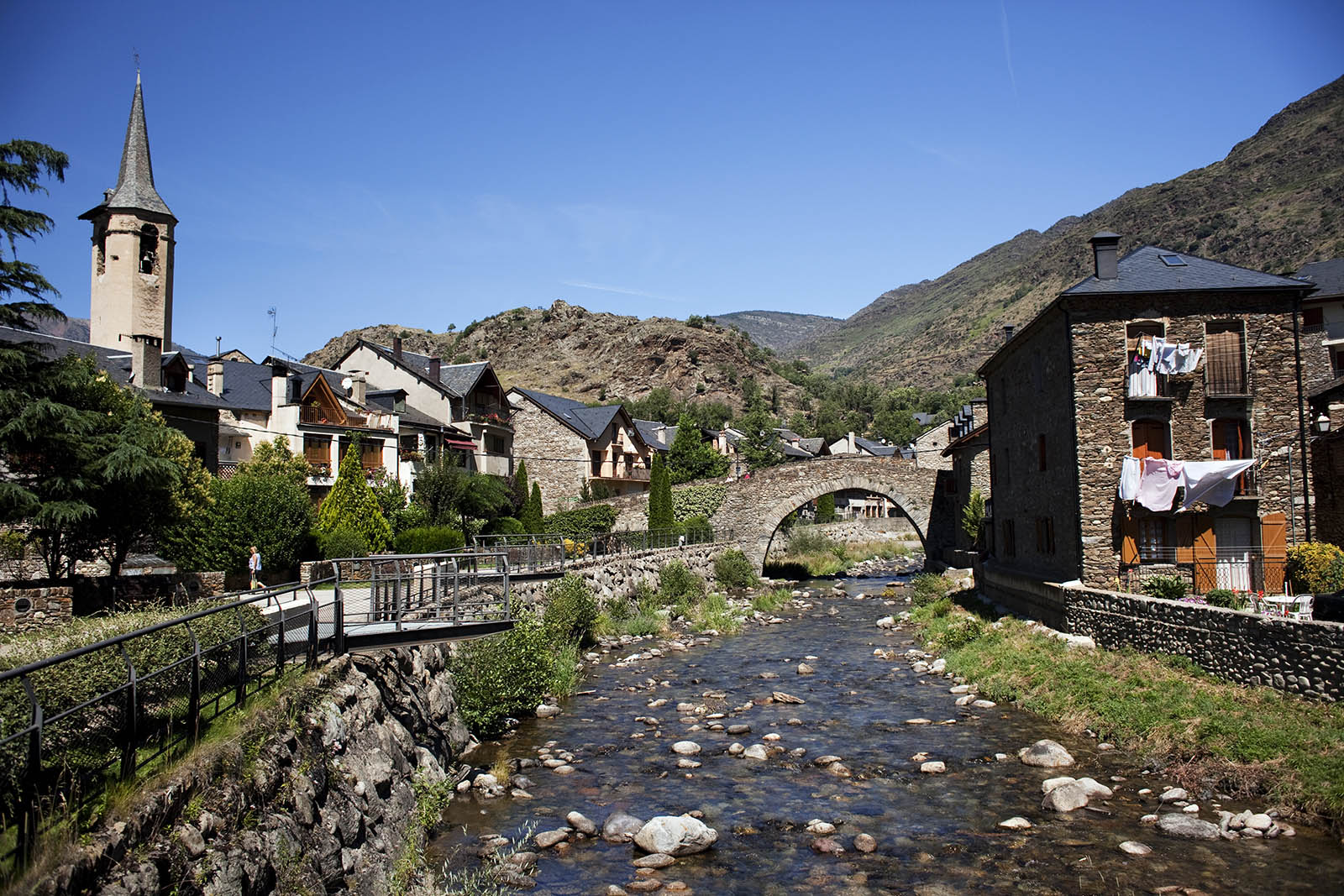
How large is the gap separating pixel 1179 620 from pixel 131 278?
126 ft

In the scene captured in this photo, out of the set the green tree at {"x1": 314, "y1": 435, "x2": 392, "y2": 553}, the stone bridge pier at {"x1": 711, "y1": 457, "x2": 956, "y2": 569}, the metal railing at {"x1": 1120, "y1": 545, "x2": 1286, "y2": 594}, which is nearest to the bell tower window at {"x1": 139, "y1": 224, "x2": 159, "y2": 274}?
the green tree at {"x1": 314, "y1": 435, "x2": 392, "y2": 553}

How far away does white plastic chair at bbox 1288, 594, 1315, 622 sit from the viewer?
13104 millimetres

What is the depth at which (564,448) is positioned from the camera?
4841cm

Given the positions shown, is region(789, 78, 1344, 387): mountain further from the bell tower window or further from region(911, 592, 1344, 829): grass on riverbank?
the bell tower window

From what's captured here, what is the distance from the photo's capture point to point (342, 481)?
92.1 feet

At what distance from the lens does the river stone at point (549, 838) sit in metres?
9.68

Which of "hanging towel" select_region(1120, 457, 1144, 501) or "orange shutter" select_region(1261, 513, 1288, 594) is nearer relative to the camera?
"orange shutter" select_region(1261, 513, 1288, 594)

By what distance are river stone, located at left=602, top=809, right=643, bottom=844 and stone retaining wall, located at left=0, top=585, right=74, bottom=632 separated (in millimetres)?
9886

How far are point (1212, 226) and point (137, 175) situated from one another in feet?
336

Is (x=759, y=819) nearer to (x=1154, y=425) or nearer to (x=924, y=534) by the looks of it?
(x=1154, y=425)

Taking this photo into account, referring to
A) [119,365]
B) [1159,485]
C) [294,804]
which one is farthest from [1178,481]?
[119,365]

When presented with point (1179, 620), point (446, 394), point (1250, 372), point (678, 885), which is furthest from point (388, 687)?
point (446, 394)

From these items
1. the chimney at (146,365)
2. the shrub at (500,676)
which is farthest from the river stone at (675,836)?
the chimney at (146,365)

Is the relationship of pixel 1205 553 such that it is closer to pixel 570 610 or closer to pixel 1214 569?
pixel 1214 569
